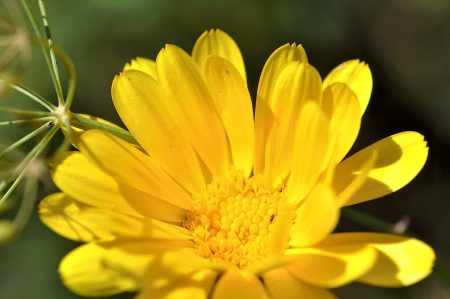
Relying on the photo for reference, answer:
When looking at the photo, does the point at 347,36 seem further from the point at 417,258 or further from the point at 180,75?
the point at 417,258

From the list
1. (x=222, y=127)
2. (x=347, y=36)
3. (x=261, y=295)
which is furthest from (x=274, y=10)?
(x=261, y=295)

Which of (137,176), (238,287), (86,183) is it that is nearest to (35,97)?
(86,183)

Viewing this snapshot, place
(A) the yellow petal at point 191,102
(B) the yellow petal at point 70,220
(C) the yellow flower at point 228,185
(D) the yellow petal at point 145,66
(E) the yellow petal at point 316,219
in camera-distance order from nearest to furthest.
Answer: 1. (E) the yellow petal at point 316,219
2. (C) the yellow flower at point 228,185
3. (B) the yellow petal at point 70,220
4. (A) the yellow petal at point 191,102
5. (D) the yellow petal at point 145,66

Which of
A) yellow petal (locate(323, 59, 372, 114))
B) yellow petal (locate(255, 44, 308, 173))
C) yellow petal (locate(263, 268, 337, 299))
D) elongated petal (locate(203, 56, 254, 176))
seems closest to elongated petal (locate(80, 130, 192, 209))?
elongated petal (locate(203, 56, 254, 176))

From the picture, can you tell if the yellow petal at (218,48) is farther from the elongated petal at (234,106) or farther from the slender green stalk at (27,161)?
the slender green stalk at (27,161)

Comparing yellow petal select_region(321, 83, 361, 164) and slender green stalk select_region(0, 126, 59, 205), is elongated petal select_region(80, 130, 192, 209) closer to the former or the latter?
slender green stalk select_region(0, 126, 59, 205)

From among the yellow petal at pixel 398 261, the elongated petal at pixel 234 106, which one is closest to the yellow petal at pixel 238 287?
the yellow petal at pixel 398 261
